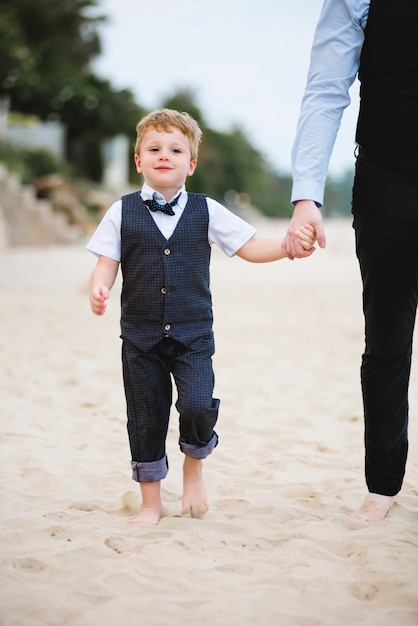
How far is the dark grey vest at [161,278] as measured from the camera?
3.08 meters

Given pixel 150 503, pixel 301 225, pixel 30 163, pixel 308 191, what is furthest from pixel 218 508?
pixel 30 163

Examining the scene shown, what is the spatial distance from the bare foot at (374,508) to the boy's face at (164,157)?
4.58ft

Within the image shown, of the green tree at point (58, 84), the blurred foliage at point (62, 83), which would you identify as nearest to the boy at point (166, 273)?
the blurred foliage at point (62, 83)

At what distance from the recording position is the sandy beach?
8.06ft

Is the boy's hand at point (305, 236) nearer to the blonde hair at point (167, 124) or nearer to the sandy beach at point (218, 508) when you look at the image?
the blonde hair at point (167, 124)

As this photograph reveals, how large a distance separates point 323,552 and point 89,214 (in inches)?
962

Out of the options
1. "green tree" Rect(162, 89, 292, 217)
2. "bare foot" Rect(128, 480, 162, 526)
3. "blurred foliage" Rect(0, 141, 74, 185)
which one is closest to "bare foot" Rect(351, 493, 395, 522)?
"bare foot" Rect(128, 480, 162, 526)

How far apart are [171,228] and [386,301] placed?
2.68ft

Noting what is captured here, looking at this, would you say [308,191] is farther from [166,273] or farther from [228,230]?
[166,273]

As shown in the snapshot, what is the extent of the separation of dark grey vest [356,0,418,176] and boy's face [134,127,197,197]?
0.66 meters

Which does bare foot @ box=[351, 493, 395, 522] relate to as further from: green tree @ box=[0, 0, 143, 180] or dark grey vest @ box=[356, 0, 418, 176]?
green tree @ box=[0, 0, 143, 180]

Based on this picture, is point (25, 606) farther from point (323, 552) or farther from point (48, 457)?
point (48, 457)

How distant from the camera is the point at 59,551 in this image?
9.37 feet

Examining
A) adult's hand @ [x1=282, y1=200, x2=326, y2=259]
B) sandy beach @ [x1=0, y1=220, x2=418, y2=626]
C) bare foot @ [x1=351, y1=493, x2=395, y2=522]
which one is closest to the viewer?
sandy beach @ [x1=0, y1=220, x2=418, y2=626]
